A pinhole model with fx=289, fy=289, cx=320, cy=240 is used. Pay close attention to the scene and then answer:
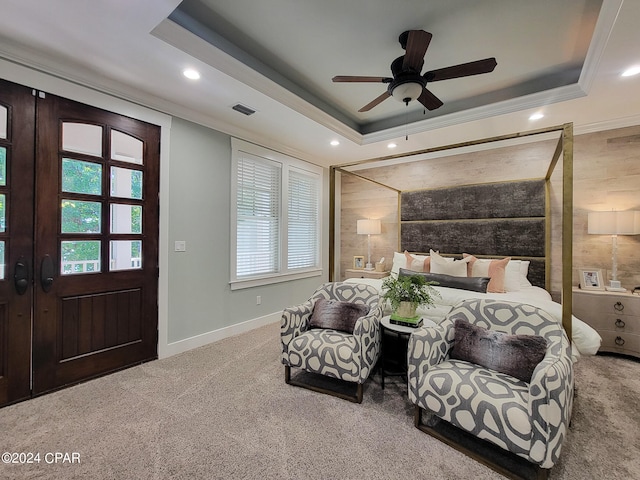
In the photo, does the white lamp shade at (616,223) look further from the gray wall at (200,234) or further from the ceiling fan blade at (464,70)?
the gray wall at (200,234)

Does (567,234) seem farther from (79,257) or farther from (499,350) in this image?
(79,257)

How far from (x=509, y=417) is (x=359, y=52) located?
9.52 ft

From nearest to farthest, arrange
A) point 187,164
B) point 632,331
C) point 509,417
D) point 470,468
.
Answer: point 509,417 → point 470,468 → point 632,331 → point 187,164

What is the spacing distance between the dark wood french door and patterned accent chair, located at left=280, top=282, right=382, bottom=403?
5.01 ft

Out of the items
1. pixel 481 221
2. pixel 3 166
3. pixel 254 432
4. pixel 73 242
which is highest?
pixel 3 166

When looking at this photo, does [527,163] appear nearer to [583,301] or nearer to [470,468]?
[583,301]

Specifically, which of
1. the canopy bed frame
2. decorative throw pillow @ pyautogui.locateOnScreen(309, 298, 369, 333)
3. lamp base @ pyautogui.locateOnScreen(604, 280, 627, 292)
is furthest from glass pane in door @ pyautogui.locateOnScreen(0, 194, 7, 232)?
lamp base @ pyautogui.locateOnScreen(604, 280, 627, 292)

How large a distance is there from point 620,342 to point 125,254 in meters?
5.16

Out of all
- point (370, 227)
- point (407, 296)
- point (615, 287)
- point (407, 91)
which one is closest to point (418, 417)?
point (407, 296)

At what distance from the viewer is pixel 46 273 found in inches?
91.0

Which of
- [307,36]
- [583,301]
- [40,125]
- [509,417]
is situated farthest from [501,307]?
[40,125]

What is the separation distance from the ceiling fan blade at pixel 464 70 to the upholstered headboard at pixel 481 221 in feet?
7.70

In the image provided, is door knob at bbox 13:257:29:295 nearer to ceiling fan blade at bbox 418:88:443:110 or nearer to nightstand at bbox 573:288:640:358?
ceiling fan blade at bbox 418:88:443:110

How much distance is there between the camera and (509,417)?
151 cm
